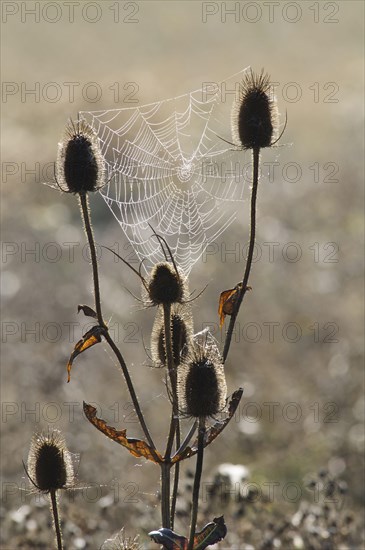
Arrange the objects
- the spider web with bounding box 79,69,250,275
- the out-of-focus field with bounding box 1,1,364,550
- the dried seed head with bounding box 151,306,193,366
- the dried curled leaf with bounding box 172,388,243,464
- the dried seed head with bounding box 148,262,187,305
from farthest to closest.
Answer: the out-of-focus field with bounding box 1,1,364,550 → the spider web with bounding box 79,69,250,275 → the dried seed head with bounding box 151,306,193,366 → the dried seed head with bounding box 148,262,187,305 → the dried curled leaf with bounding box 172,388,243,464

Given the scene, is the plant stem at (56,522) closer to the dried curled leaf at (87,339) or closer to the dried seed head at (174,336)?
the dried curled leaf at (87,339)

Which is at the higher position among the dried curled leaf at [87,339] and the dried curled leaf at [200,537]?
the dried curled leaf at [87,339]

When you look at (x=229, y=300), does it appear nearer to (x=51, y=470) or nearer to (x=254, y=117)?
(x=254, y=117)

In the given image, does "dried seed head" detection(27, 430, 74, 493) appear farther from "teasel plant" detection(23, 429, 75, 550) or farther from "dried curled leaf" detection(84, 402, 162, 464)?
"dried curled leaf" detection(84, 402, 162, 464)

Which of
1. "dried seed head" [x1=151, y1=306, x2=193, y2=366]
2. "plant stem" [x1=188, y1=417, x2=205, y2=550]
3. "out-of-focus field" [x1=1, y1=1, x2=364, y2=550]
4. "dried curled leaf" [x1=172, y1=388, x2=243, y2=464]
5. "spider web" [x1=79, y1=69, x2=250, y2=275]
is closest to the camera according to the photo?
"plant stem" [x1=188, y1=417, x2=205, y2=550]

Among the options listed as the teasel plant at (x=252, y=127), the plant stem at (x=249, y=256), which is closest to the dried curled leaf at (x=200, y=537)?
the plant stem at (x=249, y=256)

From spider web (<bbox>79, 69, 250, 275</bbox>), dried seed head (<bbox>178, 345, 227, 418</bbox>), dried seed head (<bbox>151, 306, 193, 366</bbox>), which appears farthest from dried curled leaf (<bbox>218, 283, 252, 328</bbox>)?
spider web (<bbox>79, 69, 250, 275</bbox>)
